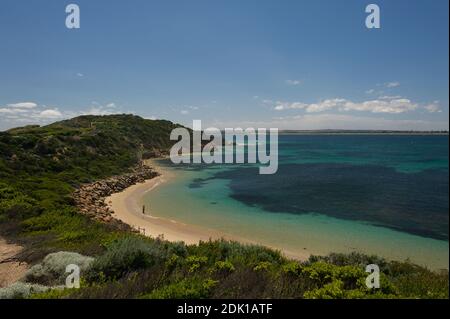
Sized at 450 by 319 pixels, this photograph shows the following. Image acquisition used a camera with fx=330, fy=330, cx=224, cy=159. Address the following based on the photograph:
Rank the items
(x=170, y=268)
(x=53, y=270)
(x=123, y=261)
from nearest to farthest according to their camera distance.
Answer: (x=170, y=268), (x=123, y=261), (x=53, y=270)

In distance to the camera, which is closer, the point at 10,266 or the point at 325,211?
the point at 10,266

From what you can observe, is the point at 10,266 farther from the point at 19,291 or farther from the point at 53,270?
the point at 19,291

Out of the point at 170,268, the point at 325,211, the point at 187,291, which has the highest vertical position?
the point at 187,291

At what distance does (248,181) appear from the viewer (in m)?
52.1

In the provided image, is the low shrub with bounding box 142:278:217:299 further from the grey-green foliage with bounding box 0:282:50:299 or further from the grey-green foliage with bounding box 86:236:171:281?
the grey-green foliage with bounding box 0:282:50:299

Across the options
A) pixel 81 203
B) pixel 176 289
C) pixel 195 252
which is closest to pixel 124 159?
pixel 81 203

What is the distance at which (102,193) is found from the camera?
123 feet

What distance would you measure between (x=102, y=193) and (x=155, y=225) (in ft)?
47.3

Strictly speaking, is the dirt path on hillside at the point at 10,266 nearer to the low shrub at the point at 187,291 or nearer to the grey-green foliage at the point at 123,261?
the grey-green foliage at the point at 123,261

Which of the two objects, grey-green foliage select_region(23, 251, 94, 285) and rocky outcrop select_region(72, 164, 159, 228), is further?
rocky outcrop select_region(72, 164, 159, 228)

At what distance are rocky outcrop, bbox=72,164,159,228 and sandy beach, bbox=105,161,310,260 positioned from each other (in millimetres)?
977

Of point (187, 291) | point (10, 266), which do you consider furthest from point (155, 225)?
point (187, 291)

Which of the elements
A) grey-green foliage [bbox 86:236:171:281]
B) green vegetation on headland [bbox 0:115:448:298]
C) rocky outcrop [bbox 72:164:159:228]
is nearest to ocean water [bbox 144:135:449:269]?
rocky outcrop [bbox 72:164:159:228]

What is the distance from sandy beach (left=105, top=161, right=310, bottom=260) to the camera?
22.2 m
